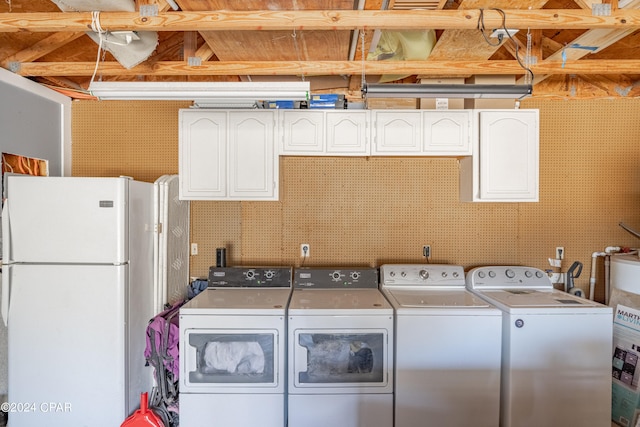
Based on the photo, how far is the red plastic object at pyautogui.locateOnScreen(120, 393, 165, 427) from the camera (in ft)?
8.04

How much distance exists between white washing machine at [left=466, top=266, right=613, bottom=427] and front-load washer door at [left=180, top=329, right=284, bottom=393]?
1590mm

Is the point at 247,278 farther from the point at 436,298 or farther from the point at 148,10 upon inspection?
the point at 148,10

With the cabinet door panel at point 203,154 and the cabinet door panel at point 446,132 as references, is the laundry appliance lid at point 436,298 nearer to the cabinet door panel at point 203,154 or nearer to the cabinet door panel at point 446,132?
the cabinet door panel at point 446,132

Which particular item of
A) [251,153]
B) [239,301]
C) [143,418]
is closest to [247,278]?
[239,301]

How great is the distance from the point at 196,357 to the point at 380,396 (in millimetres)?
1299

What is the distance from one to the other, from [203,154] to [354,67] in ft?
4.53

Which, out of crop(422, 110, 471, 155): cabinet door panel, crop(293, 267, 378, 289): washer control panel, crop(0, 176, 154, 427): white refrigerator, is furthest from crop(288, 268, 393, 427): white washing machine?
crop(422, 110, 471, 155): cabinet door panel

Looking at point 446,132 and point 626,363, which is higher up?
point 446,132

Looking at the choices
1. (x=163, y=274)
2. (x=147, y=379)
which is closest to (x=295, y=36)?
(x=163, y=274)

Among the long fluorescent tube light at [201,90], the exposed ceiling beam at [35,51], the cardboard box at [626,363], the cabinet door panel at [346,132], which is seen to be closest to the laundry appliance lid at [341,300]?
the cabinet door panel at [346,132]

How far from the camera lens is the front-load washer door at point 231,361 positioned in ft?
7.92

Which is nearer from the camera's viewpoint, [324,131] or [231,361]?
[231,361]

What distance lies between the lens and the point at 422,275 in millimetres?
3037

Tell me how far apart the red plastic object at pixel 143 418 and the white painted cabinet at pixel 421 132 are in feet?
8.53
